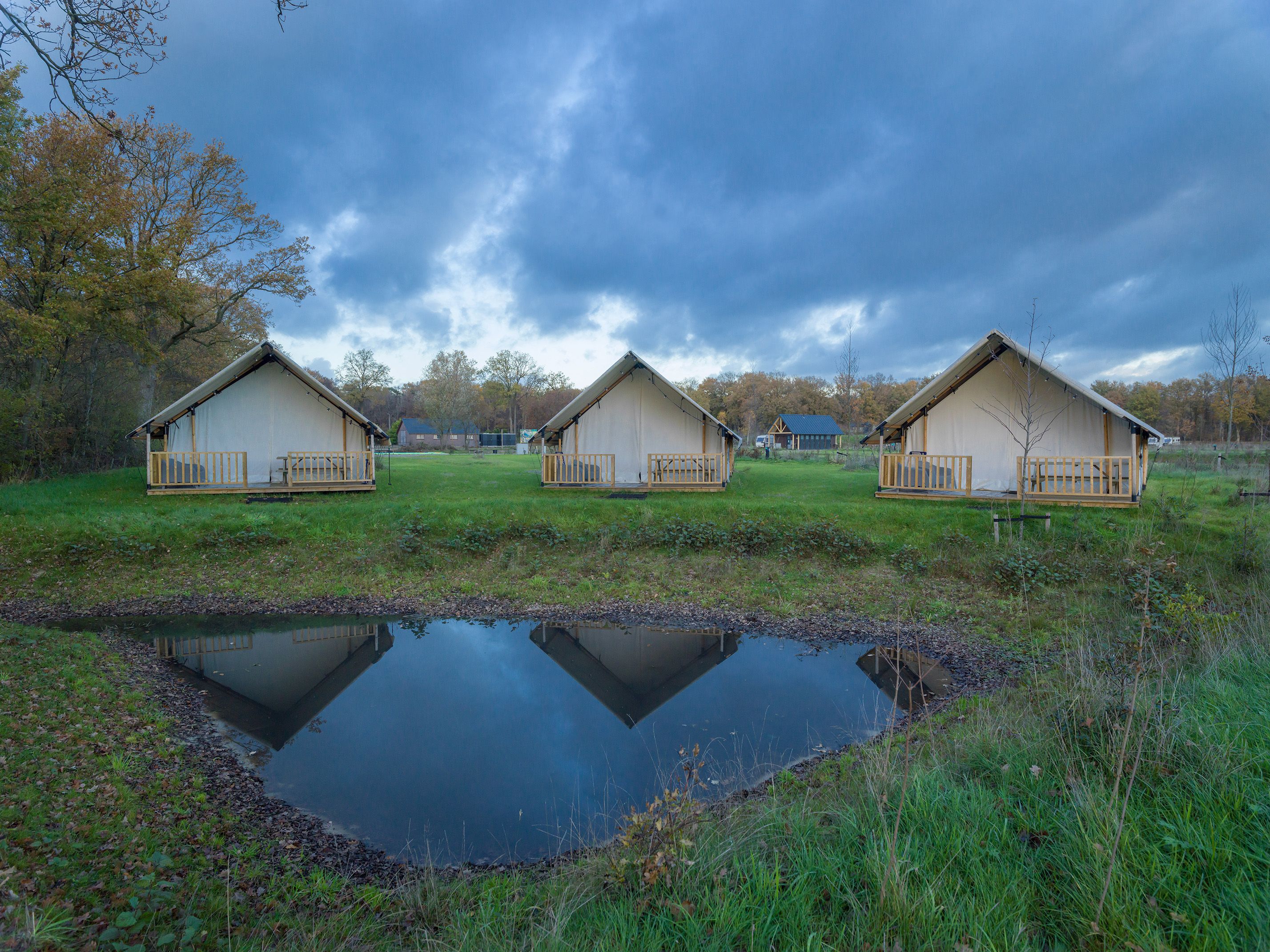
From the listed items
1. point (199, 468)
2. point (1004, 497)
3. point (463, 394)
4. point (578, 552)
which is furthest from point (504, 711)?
point (463, 394)

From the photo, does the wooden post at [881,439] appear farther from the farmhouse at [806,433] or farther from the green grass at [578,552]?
the farmhouse at [806,433]

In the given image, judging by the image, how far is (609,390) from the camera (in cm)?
2139

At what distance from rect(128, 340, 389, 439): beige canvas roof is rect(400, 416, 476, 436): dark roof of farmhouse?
41591 mm

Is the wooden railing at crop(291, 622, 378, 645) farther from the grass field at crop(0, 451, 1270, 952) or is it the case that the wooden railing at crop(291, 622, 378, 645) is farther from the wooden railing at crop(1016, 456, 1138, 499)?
the wooden railing at crop(1016, 456, 1138, 499)

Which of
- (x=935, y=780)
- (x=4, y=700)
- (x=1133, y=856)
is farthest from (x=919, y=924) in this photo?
(x=4, y=700)

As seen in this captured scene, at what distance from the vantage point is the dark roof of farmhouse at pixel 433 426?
62.9 metres

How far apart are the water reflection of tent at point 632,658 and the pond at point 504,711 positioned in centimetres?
4

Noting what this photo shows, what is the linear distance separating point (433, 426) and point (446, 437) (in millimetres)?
6133

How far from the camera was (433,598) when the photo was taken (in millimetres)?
12281

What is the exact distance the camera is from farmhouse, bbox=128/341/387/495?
19.1 m

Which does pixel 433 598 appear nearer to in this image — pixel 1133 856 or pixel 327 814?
pixel 327 814

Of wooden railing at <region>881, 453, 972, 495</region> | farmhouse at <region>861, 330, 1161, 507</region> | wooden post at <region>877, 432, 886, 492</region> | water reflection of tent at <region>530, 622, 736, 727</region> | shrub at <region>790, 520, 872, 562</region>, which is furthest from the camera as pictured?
wooden post at <region>877, 432, 886, 492</region>

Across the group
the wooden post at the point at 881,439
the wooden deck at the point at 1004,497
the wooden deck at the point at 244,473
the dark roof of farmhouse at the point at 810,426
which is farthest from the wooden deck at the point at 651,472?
the dark roof of farmhouse at the point at 810,426

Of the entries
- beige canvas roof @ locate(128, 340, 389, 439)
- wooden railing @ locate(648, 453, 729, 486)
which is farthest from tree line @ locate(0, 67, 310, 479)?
wooden railing @ locate(648, 453, 729, 486)
